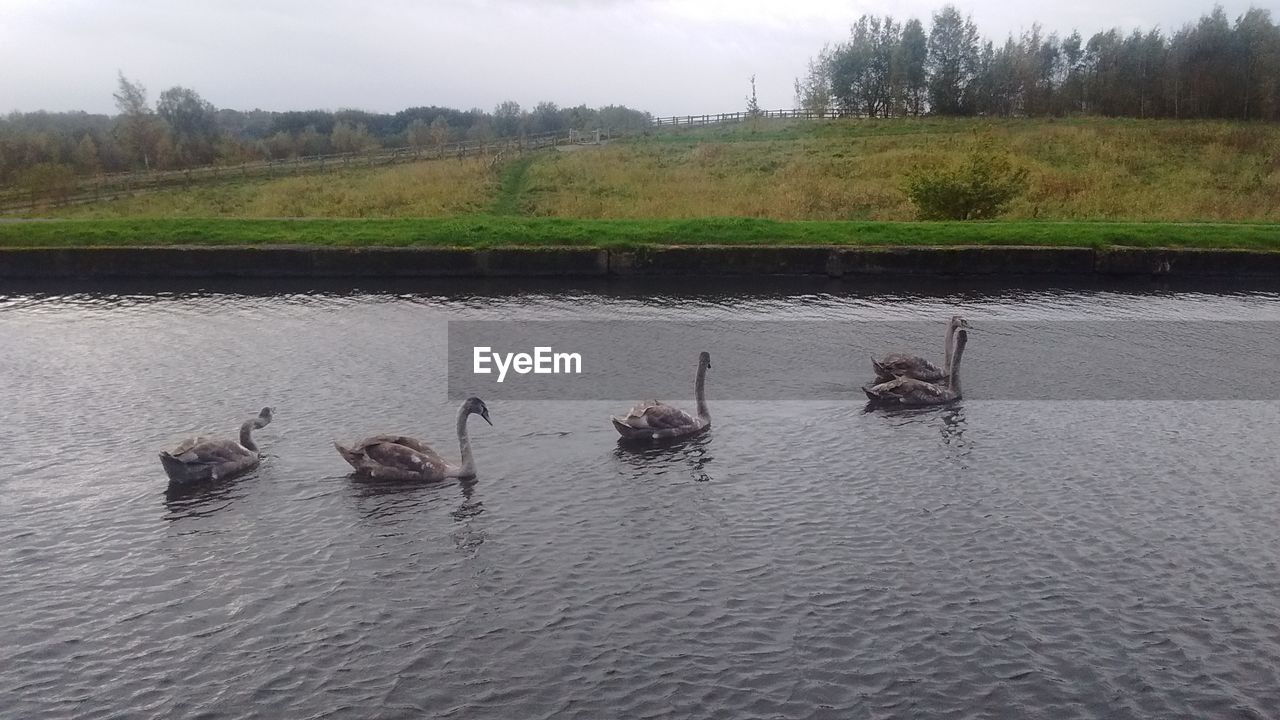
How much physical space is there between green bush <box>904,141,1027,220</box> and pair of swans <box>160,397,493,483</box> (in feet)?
91.8

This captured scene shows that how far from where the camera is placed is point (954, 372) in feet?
54.0

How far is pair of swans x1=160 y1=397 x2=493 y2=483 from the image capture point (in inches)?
484

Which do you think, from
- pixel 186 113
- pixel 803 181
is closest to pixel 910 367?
pixel 803 181

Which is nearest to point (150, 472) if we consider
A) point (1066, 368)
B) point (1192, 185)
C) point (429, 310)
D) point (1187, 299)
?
point (429, 310)

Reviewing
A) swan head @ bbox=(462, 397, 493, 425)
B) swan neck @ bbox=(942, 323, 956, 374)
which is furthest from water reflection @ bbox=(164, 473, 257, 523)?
swan neck @ bbox=(942, 323, 956, 374)

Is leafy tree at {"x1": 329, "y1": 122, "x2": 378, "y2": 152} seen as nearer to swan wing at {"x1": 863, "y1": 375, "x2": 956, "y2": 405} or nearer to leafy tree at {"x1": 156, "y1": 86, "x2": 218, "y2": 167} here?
leafy tree at {"x1": 156, "y1": 86, "x2": 218, "y2": 167}

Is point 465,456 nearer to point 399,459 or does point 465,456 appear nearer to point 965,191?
point 399,459

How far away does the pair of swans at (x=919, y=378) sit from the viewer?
15836 millimetres

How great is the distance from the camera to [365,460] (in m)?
12.4

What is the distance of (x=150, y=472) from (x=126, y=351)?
7.44m

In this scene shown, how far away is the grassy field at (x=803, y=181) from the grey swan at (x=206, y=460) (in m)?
25.6

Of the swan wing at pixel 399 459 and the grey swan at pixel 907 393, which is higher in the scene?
the grey swan at pixel 907 393

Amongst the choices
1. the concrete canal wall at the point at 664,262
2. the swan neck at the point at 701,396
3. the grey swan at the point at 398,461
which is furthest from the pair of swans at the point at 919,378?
the concrete canal wall at the point at 664,262

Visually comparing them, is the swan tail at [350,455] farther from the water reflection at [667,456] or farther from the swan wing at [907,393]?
the swan wing at [907,393]
